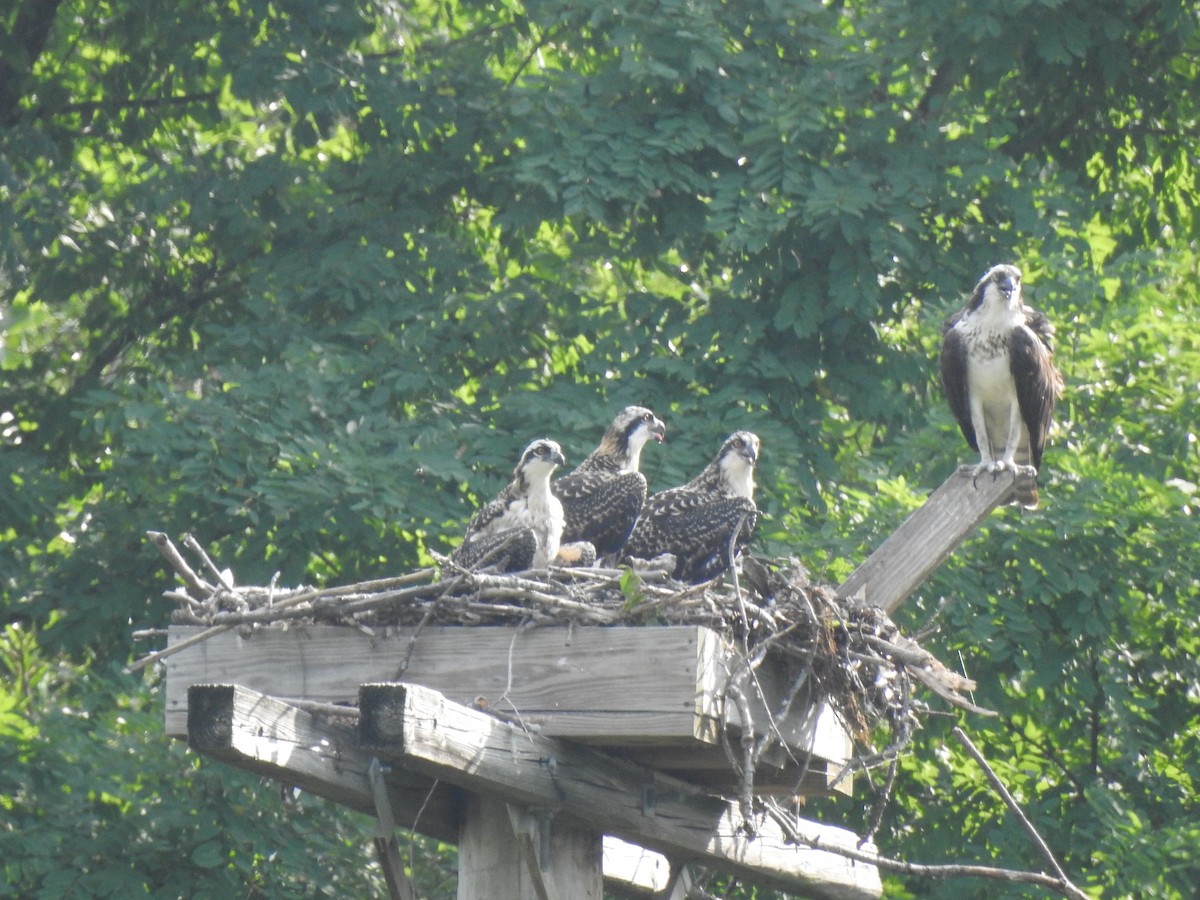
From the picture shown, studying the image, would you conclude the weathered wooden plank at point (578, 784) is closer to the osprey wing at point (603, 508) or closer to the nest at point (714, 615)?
the nest at point (714, 615)

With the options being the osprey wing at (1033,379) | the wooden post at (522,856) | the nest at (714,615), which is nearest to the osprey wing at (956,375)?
the osprey wing at (1033,379)

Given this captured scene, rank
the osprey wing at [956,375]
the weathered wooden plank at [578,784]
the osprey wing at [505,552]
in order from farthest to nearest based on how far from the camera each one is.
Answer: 1. the osprey wing at [956,375]
2. the osprey wing at [505,552]
3. the weathered wooden plank at [578,784]

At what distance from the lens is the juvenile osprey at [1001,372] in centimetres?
731

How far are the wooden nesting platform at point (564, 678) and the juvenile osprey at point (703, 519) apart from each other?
8.31ft

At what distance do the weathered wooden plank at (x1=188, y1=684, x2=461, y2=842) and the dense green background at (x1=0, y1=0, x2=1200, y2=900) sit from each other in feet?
13.0

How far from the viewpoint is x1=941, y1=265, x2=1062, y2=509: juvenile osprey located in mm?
7309

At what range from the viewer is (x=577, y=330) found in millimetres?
10555

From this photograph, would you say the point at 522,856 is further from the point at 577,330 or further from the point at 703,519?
the point at 577,330

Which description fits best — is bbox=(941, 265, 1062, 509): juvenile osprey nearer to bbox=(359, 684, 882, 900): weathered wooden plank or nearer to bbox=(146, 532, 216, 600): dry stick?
bbox=(359, 684, 882, 900): weathered wooden plank

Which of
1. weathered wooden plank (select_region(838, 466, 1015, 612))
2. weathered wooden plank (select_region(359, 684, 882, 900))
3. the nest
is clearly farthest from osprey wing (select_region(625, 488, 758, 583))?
the nest

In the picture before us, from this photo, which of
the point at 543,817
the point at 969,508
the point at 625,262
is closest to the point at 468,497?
the point at 625,262

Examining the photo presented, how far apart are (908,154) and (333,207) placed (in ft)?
11.2

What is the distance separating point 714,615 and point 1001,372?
347 centimetres

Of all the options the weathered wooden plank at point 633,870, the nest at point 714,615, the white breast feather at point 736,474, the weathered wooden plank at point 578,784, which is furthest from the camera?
the white breast feather at point 736,474
